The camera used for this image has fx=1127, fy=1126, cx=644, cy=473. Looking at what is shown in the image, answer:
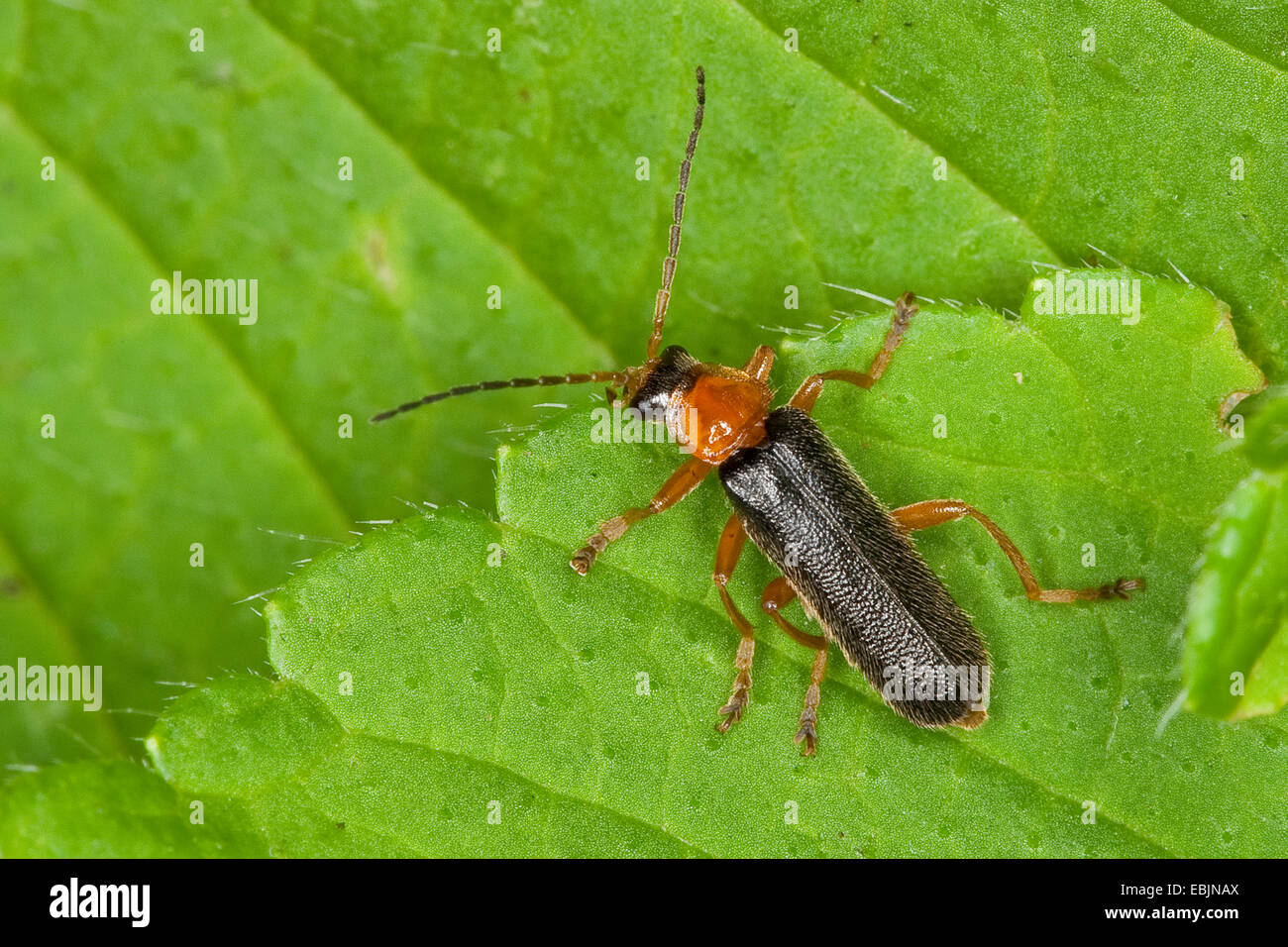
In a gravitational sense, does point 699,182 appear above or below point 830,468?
above

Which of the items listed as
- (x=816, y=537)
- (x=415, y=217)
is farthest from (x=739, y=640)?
(x=415, y=217)

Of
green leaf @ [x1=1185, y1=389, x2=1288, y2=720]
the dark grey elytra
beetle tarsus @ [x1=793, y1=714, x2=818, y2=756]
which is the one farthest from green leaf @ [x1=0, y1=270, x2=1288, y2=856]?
green leaf @ [x1=1185, y1=389, x2=1288, y2=720]

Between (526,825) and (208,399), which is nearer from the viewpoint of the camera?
(526,825)

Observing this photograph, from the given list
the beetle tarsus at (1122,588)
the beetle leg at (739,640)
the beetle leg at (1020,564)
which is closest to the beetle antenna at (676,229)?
the beetle leg at (739,640)

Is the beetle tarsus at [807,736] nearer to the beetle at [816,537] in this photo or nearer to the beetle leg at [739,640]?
the beetle at [816,537]

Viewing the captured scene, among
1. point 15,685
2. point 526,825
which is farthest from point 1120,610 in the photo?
point 15,685
